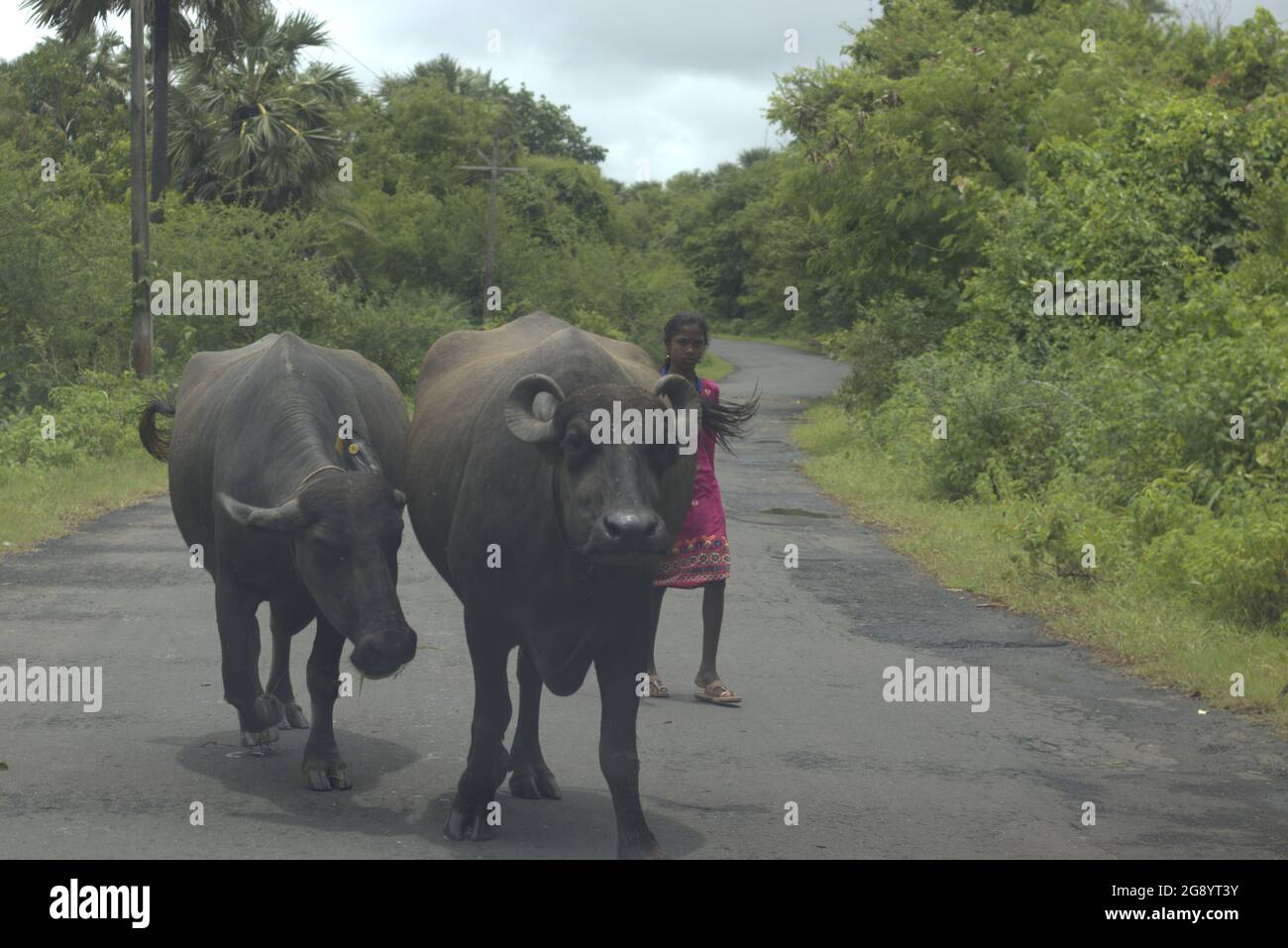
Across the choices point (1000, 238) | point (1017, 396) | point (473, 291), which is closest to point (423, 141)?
point (473, 291)

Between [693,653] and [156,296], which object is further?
[156,296]

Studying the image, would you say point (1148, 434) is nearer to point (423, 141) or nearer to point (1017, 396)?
point (1017, 396)

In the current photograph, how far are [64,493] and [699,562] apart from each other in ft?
35.8

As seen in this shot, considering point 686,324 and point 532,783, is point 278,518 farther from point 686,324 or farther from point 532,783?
point 686,324

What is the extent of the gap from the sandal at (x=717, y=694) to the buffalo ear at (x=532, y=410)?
9.70 feet

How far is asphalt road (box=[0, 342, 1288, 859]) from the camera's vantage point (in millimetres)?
5668

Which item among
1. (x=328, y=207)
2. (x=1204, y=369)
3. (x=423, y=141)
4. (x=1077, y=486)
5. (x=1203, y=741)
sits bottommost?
(x=1203, y=741)

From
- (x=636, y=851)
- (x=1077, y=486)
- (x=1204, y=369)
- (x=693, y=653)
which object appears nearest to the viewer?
(x=636, y=851)

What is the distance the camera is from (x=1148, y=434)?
12.7 meters

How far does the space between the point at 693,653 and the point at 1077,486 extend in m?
5.78

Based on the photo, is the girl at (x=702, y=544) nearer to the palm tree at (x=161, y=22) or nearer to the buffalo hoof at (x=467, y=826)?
the buffalo hoof at (x=467, y=826)

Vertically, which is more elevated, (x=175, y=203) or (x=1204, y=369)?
(x=175, y=203)

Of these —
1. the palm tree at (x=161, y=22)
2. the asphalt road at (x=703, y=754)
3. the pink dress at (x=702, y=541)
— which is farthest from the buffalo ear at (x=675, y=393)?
the palm tree at (x=161, y=22)

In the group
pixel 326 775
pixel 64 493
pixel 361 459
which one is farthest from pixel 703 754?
pixel 64 493
